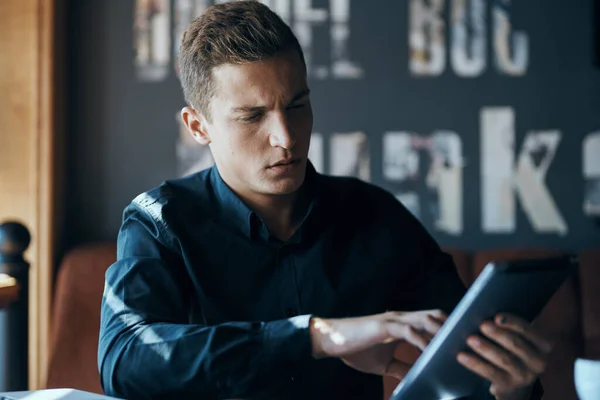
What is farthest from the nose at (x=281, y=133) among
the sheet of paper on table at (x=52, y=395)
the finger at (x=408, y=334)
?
the sheet of paper on table at (x=52, y=395)

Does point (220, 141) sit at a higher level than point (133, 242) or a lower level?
higher

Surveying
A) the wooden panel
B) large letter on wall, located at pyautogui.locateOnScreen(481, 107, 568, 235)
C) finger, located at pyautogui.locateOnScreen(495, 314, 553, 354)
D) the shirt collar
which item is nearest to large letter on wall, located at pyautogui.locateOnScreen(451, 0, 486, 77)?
A: large letter on wall, located at pyautogui.locateOnScreen(481, 107, 568, 235)

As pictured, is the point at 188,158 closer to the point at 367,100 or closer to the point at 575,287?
the point at 367,100

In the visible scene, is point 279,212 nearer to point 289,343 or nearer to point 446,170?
point 289,343

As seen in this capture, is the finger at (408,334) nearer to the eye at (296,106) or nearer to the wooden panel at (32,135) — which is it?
the eye at (296,106)

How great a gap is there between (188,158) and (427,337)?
71.2 inches

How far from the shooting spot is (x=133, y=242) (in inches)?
52.7

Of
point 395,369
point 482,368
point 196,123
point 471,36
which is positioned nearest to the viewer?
point 482,368

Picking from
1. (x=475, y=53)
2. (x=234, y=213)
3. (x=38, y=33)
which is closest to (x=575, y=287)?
(x=475, y=53)

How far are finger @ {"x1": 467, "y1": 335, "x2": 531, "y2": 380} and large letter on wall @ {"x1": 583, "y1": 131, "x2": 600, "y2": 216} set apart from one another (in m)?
1.66

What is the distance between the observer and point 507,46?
2.62 metres

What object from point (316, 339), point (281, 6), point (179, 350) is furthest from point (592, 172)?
point (179, 350)

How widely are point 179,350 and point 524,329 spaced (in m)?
0.52

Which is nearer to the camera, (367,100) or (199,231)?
(199,231)
